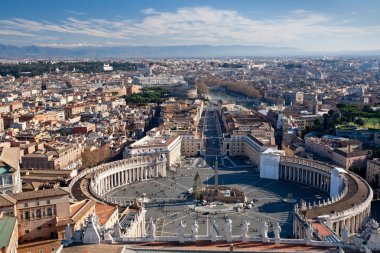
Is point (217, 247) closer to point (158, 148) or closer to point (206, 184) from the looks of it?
point (206, 184)

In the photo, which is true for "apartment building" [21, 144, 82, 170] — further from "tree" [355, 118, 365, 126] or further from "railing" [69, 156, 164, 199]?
→ "tree" [355, 118, 365, 126]

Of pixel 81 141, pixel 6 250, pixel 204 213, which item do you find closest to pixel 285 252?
pixel 6 250

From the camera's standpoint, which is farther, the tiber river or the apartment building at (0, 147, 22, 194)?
the tiber river

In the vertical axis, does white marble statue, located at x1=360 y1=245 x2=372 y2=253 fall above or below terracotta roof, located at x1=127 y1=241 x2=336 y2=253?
above

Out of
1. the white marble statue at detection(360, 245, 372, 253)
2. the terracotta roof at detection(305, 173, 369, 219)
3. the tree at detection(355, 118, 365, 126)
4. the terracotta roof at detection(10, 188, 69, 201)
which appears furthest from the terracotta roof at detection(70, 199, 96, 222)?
the tree at detection(355, 118, 365, 126)

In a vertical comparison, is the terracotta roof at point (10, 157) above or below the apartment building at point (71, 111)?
above

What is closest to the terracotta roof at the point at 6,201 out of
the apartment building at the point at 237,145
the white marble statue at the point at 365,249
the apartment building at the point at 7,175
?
the apartment building at the point at 7,175

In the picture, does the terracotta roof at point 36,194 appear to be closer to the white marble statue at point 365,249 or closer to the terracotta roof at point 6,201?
the terracotta roof at point 6,201

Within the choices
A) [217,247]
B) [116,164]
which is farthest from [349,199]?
[116,164]

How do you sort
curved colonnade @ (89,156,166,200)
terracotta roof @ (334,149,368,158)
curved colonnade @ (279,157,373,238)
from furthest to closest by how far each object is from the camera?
terracotta roof @ (334,149,368,158)
curved colonnade @ (89,156,166,200)
curved colonnade @ (279,157,373,238)
